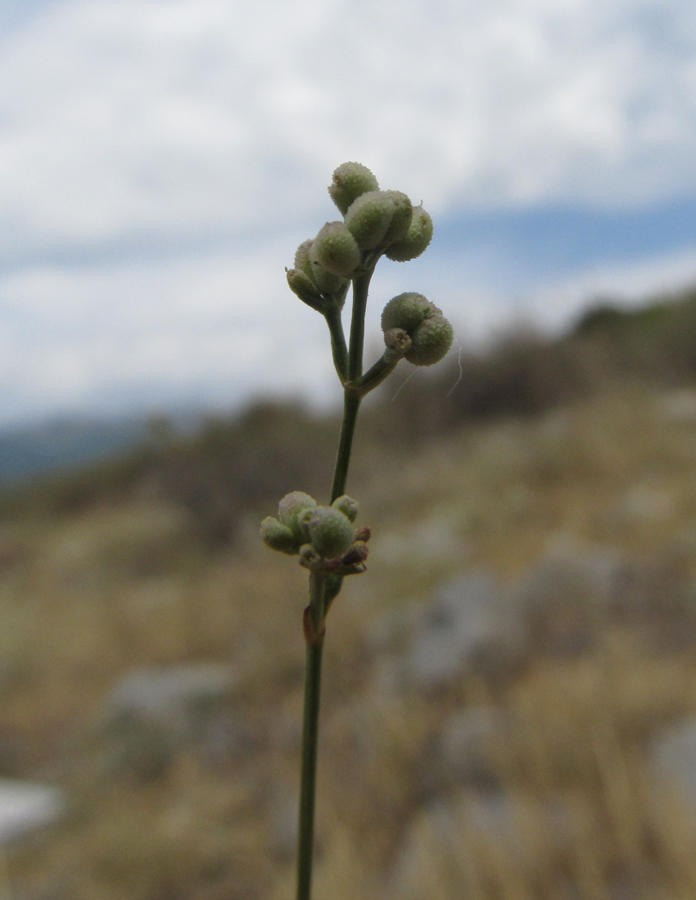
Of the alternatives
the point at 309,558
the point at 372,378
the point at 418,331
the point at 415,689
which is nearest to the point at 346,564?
the point at 309,558

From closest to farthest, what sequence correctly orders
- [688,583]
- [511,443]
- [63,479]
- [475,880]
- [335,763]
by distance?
[475,880], [335,763], [688,583], [511,443], [63,479]

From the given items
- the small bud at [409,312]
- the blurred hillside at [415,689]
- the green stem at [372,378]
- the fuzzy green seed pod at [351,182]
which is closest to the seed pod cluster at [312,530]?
the green stem at [372,378]

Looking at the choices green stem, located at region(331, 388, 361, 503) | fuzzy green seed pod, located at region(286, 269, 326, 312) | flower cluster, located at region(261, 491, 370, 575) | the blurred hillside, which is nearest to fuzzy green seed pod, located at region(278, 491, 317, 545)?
flower cluster, located at region(261, 491, 370, 575)

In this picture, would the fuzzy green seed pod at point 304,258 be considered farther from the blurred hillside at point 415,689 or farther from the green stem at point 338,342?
the blurred hillside at point 415,689

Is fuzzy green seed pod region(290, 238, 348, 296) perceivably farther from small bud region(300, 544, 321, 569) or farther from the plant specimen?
small bud region(300, 544, 321, 569)

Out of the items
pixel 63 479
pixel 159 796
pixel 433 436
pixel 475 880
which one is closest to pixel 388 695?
pixel 159 796

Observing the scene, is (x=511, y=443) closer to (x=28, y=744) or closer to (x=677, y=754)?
(x=28, y=744)
